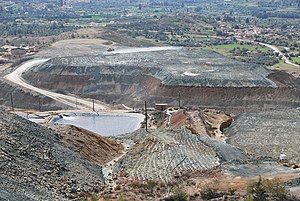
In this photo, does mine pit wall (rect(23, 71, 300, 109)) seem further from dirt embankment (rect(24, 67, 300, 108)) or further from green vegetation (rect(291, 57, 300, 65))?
green vegetation (rect(291, 57, 300, 65))

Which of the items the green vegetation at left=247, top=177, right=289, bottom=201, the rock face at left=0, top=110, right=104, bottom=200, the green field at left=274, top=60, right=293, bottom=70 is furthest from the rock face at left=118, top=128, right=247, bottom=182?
the green field at left=274, top=60, right=293, bottom=70

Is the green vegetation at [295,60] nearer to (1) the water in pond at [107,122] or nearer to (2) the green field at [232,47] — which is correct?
(2) the green field at [232,47]

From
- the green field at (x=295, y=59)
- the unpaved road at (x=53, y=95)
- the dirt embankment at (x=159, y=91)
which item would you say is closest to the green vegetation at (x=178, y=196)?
the unpaved road at (x=53, y=95)

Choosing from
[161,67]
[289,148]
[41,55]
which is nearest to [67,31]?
[41,55]

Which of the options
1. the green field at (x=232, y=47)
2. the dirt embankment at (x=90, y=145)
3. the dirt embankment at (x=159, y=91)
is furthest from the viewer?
the green field at (x=232, y=47)

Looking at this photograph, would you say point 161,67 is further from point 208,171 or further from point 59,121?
point 208,171
